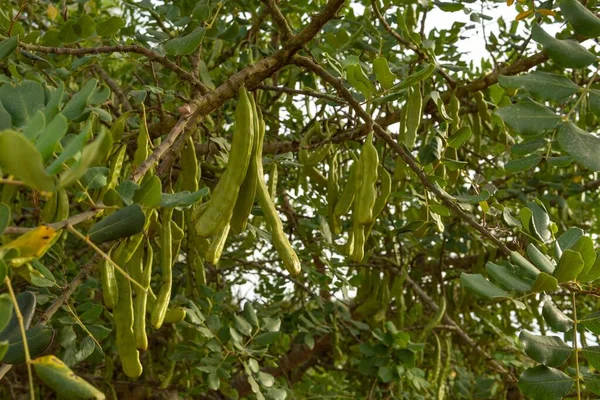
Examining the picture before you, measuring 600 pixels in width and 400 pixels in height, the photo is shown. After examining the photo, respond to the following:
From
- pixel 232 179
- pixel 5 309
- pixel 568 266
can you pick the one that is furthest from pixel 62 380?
pixel 568 266

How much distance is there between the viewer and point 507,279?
1017mm

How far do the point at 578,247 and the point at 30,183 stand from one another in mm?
807

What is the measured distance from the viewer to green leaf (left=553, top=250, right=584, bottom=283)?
0.97 meters

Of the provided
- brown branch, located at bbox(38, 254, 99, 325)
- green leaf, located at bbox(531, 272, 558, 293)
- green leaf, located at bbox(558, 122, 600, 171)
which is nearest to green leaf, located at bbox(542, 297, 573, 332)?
green leaf, located at bbox(531, 272, 558, 293)

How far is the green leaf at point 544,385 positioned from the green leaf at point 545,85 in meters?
0.43

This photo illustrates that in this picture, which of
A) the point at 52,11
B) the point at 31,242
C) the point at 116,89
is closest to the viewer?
Answer: the point at 31,242

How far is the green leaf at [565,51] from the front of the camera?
986mm

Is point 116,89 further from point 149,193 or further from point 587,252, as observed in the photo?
point 587,252

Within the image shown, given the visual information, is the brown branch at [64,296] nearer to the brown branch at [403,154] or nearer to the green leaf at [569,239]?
the brown branch at [403,154]

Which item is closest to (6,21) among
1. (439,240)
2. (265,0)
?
(265,0)

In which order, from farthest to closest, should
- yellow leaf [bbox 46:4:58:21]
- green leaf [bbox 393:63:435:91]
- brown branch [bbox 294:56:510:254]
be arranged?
yellow leaf [bbox 46:4:58:21] < brown branch [bbox 294:56:510:254] < green leaf [bbox 393:63:435:91]

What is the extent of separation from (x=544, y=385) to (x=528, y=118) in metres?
0.42

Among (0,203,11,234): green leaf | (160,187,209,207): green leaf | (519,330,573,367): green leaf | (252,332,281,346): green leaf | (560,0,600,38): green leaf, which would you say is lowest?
(252,332,281,346): green leaf

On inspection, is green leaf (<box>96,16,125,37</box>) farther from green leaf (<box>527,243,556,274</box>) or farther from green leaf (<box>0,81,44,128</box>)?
green leaf (<box>527,243,556,274</box>)
